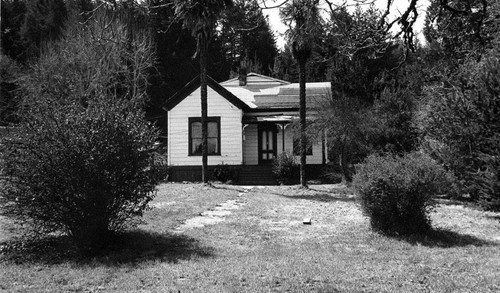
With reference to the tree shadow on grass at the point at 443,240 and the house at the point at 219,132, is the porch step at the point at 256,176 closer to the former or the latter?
the house at the point at 219,132

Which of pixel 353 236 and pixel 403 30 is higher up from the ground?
pixel 403 30

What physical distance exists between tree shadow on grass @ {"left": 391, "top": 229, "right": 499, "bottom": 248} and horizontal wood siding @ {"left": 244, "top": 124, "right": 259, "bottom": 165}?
1856 cm

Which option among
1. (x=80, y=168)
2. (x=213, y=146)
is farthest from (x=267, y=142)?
(x=80, y=168)

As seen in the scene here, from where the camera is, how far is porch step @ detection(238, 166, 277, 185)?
2602cm

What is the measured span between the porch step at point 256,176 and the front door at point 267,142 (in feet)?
5.62

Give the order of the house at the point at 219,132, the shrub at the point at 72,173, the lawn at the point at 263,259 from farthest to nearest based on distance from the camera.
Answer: the house at the point at 219,132, the shrub at the point at 72,173, the lawn at the point at 263,259

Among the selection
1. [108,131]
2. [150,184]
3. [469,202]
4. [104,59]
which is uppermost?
[104,59]

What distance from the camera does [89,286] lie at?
6.32 meters

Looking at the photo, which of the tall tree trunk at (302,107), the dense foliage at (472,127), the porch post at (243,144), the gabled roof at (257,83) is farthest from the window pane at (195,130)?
the dense foliage at (472,127)

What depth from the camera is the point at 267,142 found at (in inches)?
1128

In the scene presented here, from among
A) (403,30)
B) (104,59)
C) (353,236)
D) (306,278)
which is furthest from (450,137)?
(104,59)

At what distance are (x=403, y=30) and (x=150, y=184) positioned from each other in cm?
527

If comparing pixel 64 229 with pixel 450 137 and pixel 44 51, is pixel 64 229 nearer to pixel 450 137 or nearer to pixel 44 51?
pixel 450 137

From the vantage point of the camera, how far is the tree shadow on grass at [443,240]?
9.27 m
